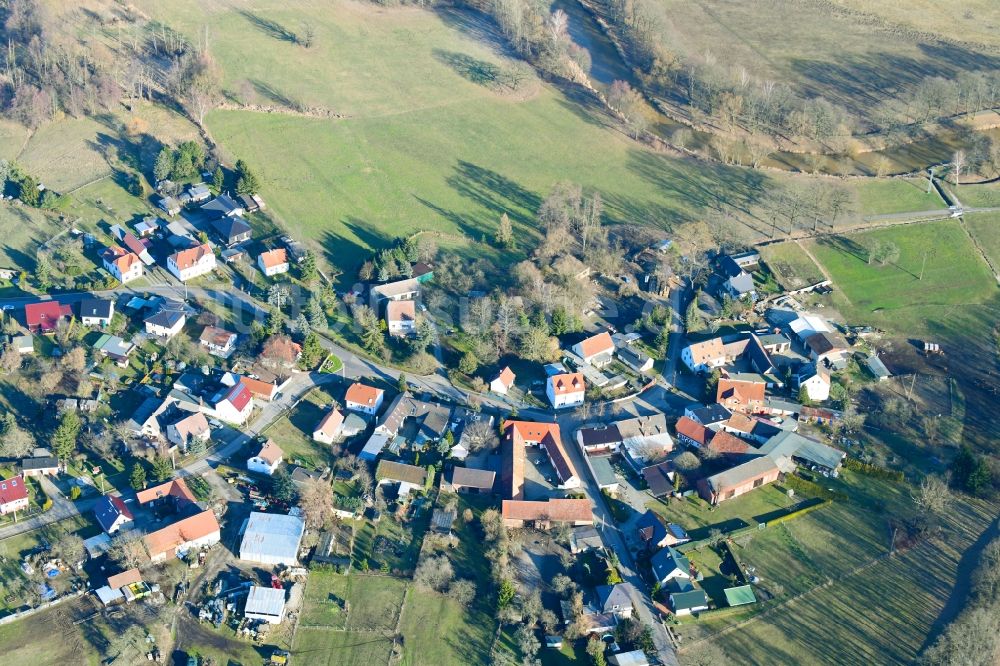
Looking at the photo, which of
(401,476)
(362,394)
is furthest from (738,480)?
(362,394)

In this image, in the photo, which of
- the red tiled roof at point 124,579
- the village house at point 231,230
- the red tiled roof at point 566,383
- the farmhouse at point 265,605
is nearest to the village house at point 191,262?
the village house at point 231,230

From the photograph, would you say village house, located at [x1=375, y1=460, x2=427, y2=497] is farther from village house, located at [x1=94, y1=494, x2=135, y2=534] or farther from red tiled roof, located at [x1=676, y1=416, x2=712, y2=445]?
red tiled roof, located at [x1=676, y1=416, x2=712, y2=445]

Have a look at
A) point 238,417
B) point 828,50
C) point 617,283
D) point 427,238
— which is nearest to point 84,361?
point 238,417

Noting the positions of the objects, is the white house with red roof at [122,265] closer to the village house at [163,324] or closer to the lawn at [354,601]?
the village house at [163,324]

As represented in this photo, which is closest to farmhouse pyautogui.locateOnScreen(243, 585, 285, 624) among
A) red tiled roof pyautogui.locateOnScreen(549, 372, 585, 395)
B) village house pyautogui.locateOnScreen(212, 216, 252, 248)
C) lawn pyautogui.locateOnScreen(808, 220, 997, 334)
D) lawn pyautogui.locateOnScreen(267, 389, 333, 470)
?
lawn pyautogui.locateOnScreen(267, 389, 333, 470)

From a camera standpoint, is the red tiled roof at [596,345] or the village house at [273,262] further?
the village house at [273,262]

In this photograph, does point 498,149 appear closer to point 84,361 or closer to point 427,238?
point 427,238
